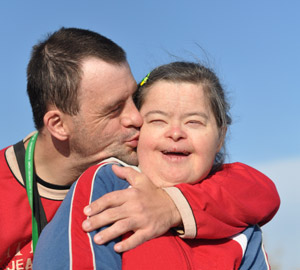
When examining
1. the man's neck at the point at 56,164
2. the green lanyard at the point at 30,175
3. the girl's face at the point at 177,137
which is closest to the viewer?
the girl's face at the point at 177,137

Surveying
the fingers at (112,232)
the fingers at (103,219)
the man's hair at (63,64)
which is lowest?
the fingers at (112,232)

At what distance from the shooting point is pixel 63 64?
3.69m

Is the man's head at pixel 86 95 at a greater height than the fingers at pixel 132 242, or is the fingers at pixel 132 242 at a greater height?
the man's head at pixel 86 95

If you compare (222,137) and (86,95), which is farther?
(86,95)

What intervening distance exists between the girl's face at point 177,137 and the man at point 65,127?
10.3 inches

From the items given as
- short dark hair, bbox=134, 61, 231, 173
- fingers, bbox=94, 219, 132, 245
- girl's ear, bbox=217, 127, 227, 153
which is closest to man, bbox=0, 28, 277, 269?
short dark hair, bbox=134, 61, 231, 173

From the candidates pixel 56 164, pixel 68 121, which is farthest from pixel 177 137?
pixel 56 164

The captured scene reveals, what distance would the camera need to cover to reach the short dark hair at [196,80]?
3096 millimetres

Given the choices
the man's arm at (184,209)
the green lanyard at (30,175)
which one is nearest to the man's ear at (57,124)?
the green lanyard at (30,175)

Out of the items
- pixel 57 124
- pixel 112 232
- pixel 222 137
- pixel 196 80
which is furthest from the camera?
pixel 57 124

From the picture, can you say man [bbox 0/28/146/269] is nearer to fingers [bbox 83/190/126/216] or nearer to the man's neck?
the man's neck

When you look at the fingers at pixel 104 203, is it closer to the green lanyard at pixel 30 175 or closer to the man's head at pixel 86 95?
the man's head at pixel 86 95

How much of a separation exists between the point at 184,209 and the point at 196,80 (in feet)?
3.19

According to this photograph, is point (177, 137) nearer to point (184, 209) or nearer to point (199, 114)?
point (199, 114)
